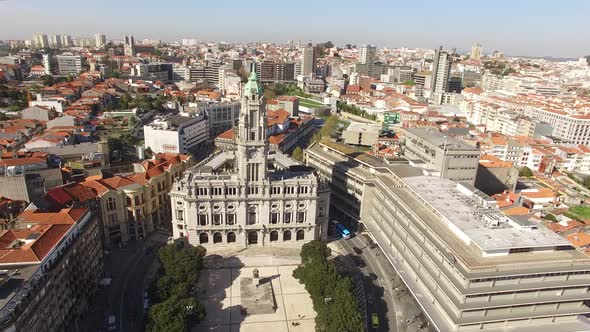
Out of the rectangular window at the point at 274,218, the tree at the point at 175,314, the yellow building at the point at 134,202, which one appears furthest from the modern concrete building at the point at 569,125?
the tree at the point at 175,314

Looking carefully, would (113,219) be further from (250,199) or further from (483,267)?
(483,267)

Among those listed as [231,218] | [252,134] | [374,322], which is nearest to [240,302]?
[231,218]

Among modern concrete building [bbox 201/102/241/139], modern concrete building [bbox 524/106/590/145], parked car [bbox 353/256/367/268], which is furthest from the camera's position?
modern concrete building [bbox 524/106/590/145]

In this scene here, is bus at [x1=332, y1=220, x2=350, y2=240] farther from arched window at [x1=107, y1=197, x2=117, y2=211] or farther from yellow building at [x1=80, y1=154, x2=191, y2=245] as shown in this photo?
arched window at [x1=107, y1=197, x2=117, y2=211]

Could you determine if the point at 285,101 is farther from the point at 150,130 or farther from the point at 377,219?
the point at 377,219

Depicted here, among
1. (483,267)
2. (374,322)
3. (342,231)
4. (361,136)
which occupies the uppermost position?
(483,267)

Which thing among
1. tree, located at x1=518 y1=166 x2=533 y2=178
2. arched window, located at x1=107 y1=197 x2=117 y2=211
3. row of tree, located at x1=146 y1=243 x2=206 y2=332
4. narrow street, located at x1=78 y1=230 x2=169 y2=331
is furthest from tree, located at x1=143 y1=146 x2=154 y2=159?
tree, located at x1=518 y1=166 x2=533 y2=178
